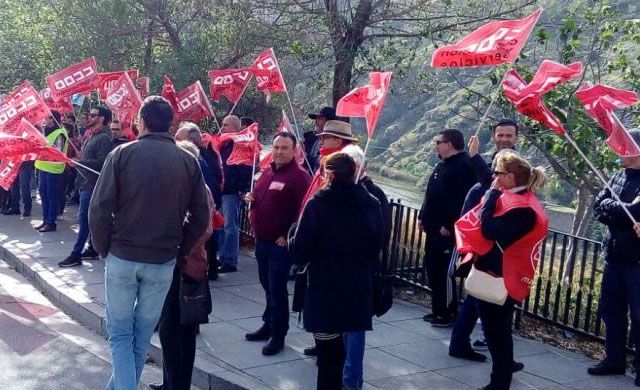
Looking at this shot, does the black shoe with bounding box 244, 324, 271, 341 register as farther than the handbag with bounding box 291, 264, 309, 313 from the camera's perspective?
Yes

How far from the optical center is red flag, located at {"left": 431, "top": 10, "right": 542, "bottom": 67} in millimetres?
6406

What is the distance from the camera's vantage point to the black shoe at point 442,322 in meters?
7.88

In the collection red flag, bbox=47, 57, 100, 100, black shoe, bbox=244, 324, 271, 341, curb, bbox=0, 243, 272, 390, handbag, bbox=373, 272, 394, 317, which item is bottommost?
curb, bbox=0, 243, 272, 390

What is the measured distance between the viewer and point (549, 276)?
7648 millimetres

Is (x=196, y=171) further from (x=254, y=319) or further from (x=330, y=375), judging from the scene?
(x=254, y=319)

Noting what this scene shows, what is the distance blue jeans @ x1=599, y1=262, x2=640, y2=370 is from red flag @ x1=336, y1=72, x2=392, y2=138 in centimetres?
210

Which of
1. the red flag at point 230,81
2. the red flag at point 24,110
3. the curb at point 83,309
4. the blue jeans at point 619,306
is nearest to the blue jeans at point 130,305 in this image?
the curb at point 83,309

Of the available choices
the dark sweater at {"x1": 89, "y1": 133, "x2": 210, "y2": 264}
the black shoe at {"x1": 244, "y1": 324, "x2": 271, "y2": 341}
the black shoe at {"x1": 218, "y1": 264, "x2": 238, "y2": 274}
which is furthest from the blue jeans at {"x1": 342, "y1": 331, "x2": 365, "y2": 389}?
the black shoe at {"x1": 218, "y1": 264, "x2": 238, "y2": 274}

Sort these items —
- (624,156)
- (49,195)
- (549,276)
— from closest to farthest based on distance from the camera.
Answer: (624,156) < (549,276) < (49,195)

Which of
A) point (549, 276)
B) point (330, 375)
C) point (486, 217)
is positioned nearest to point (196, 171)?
point (330, 375)

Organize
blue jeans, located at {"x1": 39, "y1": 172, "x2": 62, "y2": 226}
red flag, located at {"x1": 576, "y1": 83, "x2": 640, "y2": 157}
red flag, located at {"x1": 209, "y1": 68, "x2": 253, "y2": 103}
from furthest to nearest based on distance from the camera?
1. blue jeans, located at {"x1": 39, "y1": 172, "x2": 62, "y2": 226}
2. red flag, located at {"x1": 209, "y1": 68, "x2": 253, "y2": 103}
3. red flag, located at {"x1": 576, "y1": 83, "x2": 640, "y2": 157}

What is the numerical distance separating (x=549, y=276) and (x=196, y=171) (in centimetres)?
388

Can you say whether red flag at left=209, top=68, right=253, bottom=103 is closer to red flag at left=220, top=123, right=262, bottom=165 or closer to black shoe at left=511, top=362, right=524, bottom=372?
red flag at left=220, top=123, right=262, bottom=165

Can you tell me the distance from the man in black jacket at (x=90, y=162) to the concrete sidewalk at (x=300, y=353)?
0.35 metres
